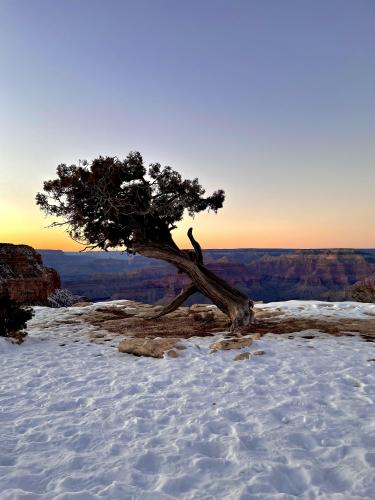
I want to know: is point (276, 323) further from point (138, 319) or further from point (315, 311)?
point (138, 319)

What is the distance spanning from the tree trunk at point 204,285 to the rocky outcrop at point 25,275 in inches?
917

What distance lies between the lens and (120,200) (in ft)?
48.8

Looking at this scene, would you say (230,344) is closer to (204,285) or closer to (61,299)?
(204,285)

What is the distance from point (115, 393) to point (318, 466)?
390 centimetres

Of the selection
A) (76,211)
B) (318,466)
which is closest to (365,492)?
(318,466)

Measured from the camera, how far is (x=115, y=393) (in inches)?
282

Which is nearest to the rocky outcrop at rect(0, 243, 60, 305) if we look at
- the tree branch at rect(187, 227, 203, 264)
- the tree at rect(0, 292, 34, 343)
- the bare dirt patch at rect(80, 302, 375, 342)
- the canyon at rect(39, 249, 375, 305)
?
the bare dirt patch at rect(80, 302, 375, 342)

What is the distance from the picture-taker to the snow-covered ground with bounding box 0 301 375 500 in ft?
13.8

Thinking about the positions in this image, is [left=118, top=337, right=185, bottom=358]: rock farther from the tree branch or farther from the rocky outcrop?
the rocky outcrop

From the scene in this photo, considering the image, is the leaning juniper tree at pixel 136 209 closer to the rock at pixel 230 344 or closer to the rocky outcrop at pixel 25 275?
the rock at pixel 230 344

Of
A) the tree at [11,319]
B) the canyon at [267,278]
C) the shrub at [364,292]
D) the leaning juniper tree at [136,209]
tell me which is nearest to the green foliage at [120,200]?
the leaning juniper tree at [136,209]

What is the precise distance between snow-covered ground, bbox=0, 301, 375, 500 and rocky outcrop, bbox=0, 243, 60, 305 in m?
28.4

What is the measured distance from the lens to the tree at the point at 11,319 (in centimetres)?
1220

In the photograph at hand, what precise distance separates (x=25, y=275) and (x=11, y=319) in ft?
91.3
